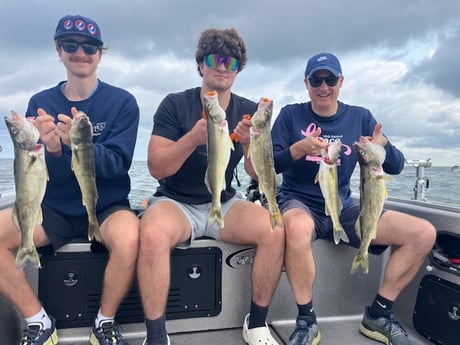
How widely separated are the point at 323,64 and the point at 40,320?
9.70 ft

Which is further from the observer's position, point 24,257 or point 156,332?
point 156,332

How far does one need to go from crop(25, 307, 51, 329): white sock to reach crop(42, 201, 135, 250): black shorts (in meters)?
0.46

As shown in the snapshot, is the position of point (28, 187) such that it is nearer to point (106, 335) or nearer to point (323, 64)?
point (106, 335)

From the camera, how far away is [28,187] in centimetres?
262

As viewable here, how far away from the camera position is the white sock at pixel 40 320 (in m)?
2.79

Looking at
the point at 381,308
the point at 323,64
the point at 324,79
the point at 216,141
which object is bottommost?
the point at 381,308

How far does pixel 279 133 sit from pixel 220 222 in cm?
125

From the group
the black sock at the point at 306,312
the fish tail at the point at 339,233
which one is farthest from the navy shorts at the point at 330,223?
the black sock at the point at 306,312

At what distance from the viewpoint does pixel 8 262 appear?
2760 mm

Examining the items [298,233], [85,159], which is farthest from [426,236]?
[85,159]

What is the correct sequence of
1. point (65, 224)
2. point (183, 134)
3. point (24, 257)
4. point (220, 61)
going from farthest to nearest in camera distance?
1. point (183, 134)
2. point (220, 61)
3. point (65, 224)
4. point (24, 257)

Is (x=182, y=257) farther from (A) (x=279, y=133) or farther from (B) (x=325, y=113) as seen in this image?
(B) (x=325, y=113)

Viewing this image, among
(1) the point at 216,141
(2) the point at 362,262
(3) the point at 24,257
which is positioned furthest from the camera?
(2) the point at 362,262

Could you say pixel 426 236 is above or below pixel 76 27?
below
